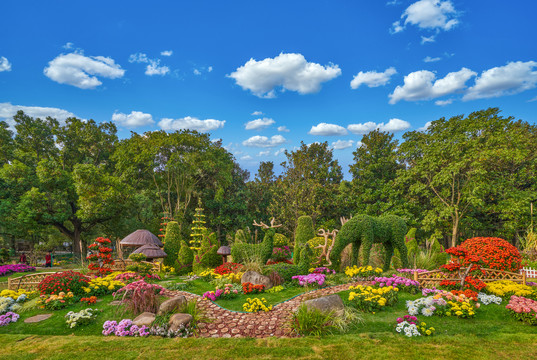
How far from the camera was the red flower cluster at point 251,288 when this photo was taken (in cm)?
943

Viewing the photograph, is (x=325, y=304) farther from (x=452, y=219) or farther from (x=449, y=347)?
(x=452, y=219)

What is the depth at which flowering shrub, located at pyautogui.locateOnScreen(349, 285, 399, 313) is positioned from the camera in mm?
7359

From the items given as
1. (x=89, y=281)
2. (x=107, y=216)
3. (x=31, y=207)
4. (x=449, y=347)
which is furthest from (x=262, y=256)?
(x=31, y=207)

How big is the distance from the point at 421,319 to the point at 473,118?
1851 cm

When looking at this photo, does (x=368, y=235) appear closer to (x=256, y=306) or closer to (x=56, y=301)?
(x=256, y=306)

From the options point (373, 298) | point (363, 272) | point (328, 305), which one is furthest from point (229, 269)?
point (373, 298)

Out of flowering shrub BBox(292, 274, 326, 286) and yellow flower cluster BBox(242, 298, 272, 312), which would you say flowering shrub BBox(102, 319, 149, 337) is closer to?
yellow flower cluster BBox(242, 298, 272, 312)

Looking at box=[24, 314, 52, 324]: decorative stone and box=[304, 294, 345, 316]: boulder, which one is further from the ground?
box=[24, 314, 52, 324]: decorative stone

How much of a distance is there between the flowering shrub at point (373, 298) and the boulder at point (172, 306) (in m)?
4.79

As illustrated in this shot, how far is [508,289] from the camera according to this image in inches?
Answer: 330

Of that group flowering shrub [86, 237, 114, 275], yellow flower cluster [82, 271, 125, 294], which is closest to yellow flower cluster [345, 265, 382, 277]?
yellow flower cluster [82, 271, 125, 294]

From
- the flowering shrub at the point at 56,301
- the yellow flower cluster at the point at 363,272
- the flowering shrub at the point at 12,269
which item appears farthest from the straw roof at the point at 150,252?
the yellow flower cluster at the point at 363,272

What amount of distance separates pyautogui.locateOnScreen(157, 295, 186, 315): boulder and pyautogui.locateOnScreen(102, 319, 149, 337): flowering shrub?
60cm

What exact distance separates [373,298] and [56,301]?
924 centimetres
